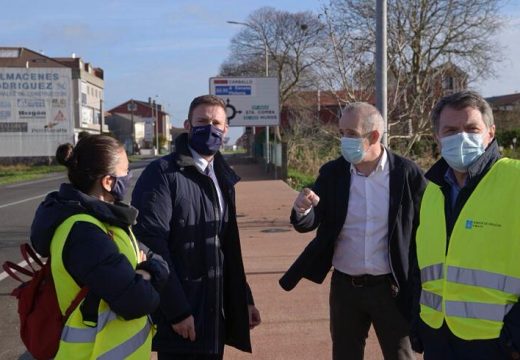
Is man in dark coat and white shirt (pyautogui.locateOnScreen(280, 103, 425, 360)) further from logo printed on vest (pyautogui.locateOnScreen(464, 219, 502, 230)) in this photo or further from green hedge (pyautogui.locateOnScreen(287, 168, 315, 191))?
green hedge (pyautogui.locateOnScreen(287, 168, 315, 191))

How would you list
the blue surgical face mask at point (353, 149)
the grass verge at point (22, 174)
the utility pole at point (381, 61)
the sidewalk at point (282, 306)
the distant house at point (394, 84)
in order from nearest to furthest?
the blue surgical face mask at point (353, 149)
the sidewalk at point (282, 306)
the utility pole at point (381, 61)
the distant house at point (394, 84)
the grass verge at point (22, 174)

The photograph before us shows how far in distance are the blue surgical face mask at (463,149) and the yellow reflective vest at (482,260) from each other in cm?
12

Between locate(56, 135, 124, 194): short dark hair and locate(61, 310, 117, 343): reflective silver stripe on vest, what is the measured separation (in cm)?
51

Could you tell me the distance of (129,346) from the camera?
2.36m

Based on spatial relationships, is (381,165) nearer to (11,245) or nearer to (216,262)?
(216,262)

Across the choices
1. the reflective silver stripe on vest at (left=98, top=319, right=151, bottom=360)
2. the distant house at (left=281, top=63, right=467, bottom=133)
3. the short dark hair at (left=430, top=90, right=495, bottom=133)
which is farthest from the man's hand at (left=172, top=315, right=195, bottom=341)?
the distant house at (left=281, top=63, right=467, bottom=133)

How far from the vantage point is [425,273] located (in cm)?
255

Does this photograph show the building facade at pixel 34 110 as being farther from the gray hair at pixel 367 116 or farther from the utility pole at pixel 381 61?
the gray hair at pixel 367 116

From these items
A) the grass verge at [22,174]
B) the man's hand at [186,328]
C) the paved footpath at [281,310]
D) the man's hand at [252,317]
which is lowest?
the grass verge at [22,174]

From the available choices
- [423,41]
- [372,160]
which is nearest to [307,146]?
[423,41]

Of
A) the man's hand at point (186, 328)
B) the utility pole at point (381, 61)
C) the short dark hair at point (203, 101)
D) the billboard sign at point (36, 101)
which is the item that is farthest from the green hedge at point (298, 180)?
the billboard sign at point (36, 101)

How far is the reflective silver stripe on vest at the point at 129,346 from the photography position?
2.28 m

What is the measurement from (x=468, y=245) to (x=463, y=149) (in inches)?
16.9

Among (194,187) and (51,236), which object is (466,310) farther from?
(51,236)
